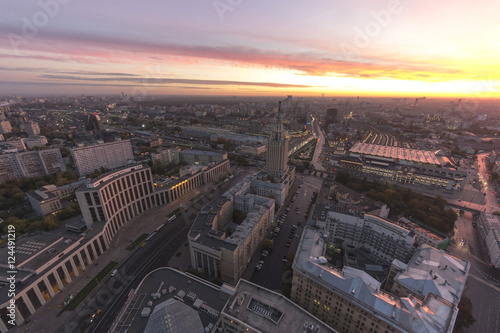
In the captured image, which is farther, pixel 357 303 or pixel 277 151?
pixel 277 151

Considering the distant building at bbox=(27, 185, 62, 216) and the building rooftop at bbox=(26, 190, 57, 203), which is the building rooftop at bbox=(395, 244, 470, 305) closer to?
the distant building at bbox=(27, 185, 62, 216)

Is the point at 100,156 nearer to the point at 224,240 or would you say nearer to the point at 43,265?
the point at 43,265

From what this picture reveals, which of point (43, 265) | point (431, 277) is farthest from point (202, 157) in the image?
point (431, 277)

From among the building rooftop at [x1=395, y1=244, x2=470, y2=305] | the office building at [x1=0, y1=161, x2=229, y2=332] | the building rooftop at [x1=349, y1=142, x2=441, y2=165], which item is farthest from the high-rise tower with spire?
the building rooftop at [x1=349, y1=142, x2=441, y2=165]

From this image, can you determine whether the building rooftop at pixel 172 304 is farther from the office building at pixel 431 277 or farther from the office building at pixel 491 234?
the office building at pixel 491 234

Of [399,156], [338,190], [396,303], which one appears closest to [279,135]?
[338,190]

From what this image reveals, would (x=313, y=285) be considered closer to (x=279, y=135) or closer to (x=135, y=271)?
(x=135, y=271)
